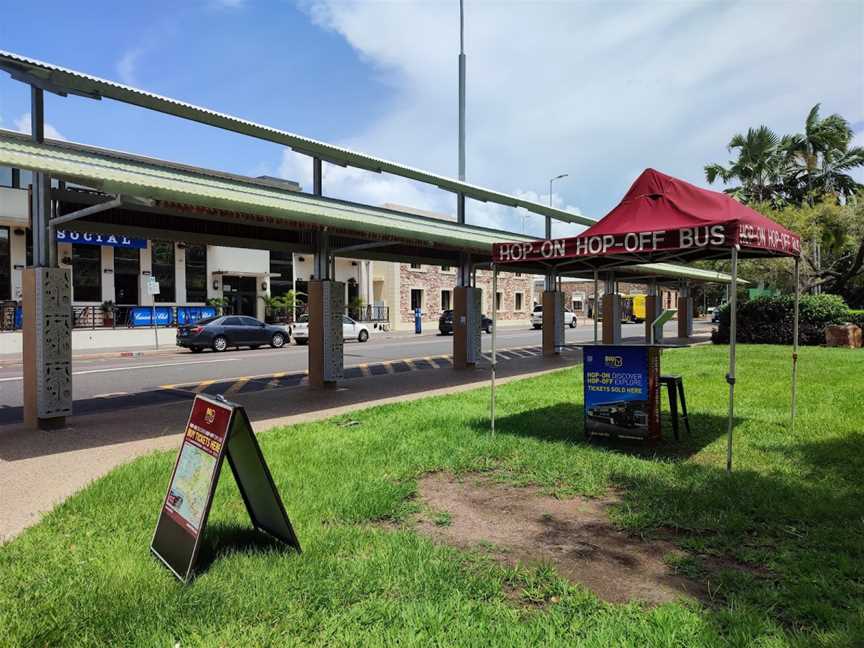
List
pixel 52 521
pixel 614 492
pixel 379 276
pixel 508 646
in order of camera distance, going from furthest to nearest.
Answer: pixel 379 276 < pixel 614 492 < pixel 52 521 < pixel 508 646

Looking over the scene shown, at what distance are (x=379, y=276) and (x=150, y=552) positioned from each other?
39.2 m

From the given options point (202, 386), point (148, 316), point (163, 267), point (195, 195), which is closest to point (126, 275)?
point (163, 267)

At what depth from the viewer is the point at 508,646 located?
2994 mm

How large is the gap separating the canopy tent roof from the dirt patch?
2.88 metres

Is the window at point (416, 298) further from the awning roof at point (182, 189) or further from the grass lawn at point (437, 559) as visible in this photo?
the grass lawn at point (437, 559)

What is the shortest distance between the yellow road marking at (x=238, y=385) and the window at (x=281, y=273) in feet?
80.7

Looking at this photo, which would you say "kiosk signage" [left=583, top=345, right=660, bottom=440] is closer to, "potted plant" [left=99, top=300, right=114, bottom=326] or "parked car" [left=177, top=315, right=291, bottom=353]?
"parked car" [left=177, top=315, right=291, bottom=353]

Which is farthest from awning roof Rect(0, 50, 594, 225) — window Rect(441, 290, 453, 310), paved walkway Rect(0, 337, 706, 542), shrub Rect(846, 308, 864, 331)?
window Rect(441, 290, 453, 310)

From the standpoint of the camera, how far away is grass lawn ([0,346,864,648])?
3127 millimetres

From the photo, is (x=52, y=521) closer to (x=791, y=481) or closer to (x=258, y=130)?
(x=791, y=481)

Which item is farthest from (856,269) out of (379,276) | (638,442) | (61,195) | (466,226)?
(379,276)

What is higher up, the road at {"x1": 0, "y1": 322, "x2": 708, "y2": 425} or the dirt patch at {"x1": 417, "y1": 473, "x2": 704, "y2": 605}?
the road at {"x1": 0, "y1": 322, "x2": 708, "y2": 425}

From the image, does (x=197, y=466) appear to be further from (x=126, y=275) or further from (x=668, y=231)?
(x=126, y=275)

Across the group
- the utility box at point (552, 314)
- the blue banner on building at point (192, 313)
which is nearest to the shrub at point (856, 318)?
the utility box at point (552, 314)
